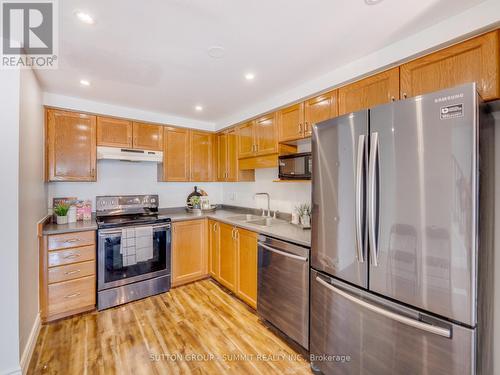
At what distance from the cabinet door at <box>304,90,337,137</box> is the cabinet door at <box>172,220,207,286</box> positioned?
204 cm

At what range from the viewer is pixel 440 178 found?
1.14 m

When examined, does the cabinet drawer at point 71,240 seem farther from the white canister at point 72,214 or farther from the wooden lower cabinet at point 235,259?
the wooden lower cabinet at point 235,259

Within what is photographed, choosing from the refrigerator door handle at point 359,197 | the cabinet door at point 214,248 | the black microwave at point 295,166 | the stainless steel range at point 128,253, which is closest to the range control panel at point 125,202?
the stainless steel range at point 128,253

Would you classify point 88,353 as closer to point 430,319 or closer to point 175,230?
point 175,230

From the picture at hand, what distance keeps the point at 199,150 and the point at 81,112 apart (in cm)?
158

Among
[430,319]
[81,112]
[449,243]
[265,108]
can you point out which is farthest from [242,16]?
[81,112]

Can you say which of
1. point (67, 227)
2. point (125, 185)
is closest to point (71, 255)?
point (67, 227)

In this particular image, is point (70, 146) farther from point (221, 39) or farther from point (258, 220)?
point (258, 220)

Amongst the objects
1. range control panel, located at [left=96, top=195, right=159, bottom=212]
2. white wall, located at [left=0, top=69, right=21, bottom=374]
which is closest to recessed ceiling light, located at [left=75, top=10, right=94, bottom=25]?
white wall, located at [left=0, top=69, right=21, bottom=374]

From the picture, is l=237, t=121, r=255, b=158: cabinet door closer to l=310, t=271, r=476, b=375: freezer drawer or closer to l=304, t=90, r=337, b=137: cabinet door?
l=304, t=90, r=337, b=137: cabinet door

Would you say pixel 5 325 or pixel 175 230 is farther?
pixel 175 230

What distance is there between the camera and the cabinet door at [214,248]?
3.21 meters

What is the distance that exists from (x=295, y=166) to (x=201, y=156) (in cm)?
192

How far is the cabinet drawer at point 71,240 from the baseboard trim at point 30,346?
0.66m
